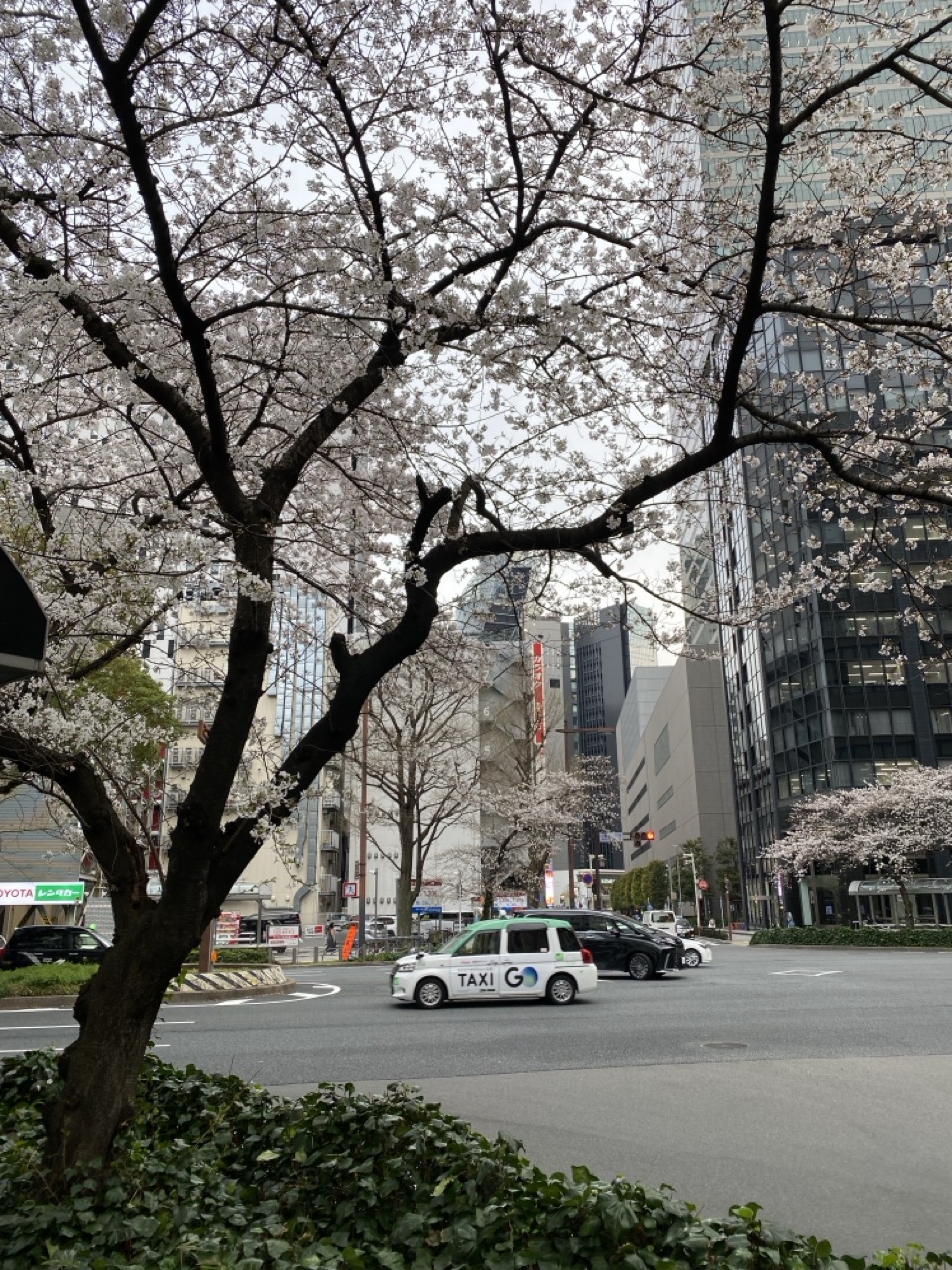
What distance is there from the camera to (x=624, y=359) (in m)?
6.72

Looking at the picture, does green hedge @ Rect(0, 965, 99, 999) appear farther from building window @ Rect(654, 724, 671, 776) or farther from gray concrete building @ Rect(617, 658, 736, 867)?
building window @ Rect(654, 724, 671, 776)

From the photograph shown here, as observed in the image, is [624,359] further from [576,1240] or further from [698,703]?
[698,703]

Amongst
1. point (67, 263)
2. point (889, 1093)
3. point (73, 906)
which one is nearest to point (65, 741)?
point (67, 263)

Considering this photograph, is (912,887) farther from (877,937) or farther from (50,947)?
(50,947)

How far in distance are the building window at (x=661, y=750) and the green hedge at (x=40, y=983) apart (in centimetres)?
7942

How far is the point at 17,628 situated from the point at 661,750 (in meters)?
99.1

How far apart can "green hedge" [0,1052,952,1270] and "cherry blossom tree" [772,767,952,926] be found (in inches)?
1626

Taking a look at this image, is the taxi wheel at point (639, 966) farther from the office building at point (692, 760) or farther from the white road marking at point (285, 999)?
the office building at point (692, 760)

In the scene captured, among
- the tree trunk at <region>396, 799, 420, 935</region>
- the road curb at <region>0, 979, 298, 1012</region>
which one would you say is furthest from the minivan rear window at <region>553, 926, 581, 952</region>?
the tree trunk at <region>396, 799, 420, 935</region>

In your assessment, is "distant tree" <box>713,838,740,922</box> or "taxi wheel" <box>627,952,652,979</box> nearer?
"taxi wheel" <box>627,952,652,979</box>

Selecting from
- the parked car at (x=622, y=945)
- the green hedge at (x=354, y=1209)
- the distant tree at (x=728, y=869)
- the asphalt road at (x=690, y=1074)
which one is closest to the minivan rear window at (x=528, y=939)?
the asphalt road at (x=690, y=1074)

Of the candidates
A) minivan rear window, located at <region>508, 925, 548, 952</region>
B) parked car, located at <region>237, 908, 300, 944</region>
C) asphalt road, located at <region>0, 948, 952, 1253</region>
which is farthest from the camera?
parked car, located at <region>237, 908, 300, 944</region>

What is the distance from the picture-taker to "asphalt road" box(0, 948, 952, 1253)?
5.90 m

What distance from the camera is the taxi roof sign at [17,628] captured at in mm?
3059
